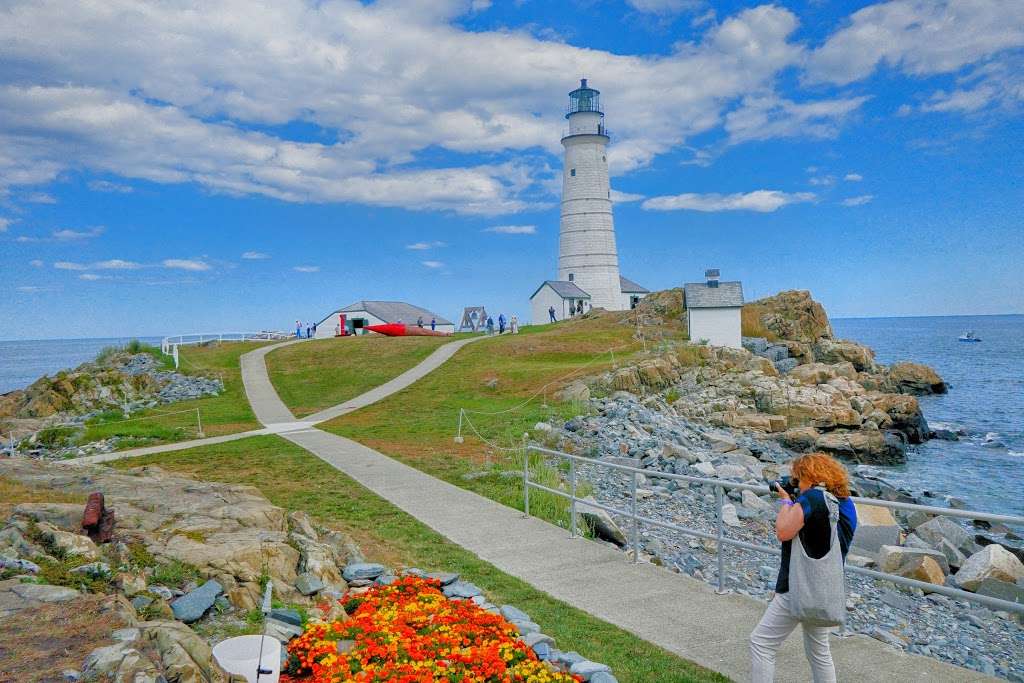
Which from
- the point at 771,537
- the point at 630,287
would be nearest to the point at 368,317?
the point at 630,287

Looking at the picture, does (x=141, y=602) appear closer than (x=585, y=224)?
Yes

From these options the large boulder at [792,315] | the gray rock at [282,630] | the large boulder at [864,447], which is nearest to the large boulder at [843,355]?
the large boulder at [792,315]

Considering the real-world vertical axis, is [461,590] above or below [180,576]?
below

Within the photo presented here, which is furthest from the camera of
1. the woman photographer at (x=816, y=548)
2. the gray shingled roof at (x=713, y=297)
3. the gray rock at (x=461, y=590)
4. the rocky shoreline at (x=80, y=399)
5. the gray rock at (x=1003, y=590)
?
the gray shingled roof at (x=713, y=297)

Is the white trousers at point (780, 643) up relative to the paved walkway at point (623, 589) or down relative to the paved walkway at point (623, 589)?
up

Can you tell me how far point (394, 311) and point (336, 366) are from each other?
2472 centimetres

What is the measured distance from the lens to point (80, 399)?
3173 centimetres

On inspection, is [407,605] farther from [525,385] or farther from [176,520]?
[525,385]

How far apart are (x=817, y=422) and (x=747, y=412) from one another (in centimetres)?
272

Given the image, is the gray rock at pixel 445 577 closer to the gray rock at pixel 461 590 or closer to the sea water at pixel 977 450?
the gray rock at pixel 461 590

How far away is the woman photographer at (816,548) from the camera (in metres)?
4.76

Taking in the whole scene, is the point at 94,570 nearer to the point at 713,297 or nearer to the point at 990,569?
the point at 990,569

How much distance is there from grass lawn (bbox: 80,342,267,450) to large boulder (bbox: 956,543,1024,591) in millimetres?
19460

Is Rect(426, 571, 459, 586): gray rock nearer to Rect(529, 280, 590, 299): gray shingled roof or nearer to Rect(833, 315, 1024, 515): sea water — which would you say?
Rect(833, 315, 1024, 515): sea water
